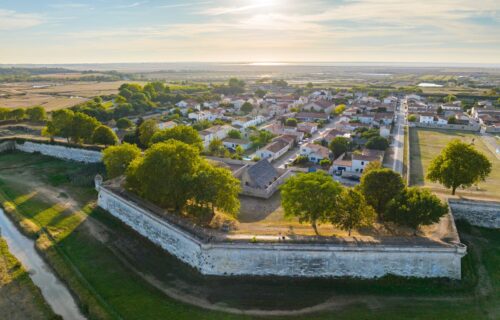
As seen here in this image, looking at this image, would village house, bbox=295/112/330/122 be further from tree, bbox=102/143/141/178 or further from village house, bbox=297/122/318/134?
tree, bbox=102/143/141/178

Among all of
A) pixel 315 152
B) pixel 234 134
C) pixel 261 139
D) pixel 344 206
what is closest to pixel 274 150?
pixel 315 152

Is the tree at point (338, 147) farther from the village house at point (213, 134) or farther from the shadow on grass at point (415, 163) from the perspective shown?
the village house at point (213, 134)

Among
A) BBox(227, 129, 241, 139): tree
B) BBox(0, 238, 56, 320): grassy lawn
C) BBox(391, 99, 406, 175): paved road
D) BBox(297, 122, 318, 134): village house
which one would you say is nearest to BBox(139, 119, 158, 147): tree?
BBox(227, 129, 241, 139): tree

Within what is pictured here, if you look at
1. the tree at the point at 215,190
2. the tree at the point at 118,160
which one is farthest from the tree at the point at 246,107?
the tree at the point at 215,190

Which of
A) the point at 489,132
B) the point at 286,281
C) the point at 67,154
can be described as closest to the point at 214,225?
the point at 286,281

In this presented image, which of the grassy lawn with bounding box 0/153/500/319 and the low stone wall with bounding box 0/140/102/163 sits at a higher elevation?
the low stone wall with bounding box 0/140/102/163

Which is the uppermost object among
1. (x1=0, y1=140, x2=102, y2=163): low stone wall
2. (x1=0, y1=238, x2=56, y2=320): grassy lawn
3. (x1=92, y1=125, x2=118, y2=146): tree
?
(x1=92, y1=125, x2=118, y2=146): tree
